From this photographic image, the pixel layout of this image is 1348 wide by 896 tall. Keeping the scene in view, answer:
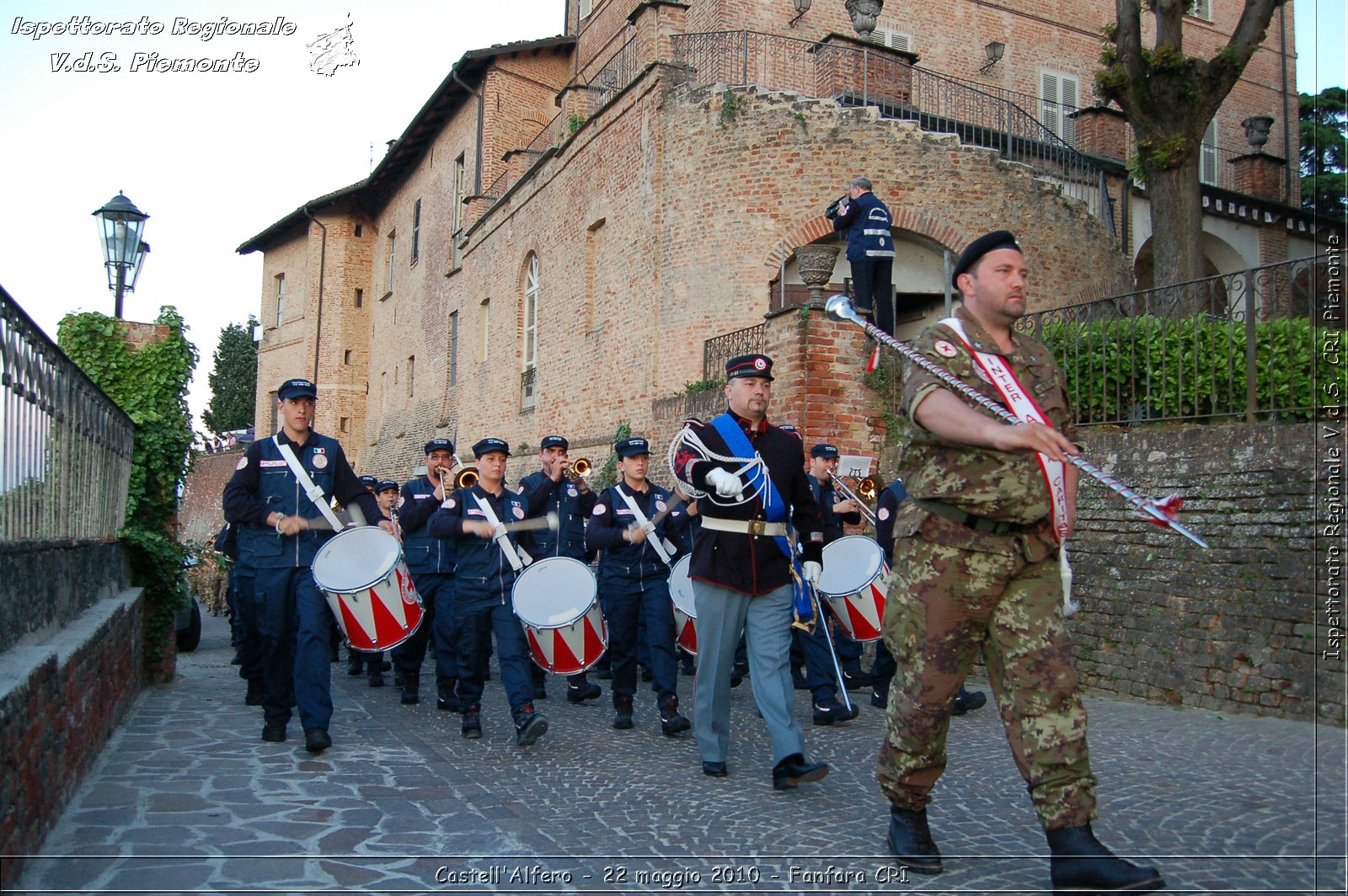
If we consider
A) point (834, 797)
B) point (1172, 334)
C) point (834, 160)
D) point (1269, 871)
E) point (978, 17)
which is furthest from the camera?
point (978, 17)

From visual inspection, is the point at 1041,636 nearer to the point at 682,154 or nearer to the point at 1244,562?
the point at 1244,562

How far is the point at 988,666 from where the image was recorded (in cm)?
439

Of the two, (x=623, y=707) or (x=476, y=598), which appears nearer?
(x=476, y=598)

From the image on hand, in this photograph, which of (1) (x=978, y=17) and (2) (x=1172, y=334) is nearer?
(2) (x=1172, y=334)

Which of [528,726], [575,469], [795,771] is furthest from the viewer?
[575,469]

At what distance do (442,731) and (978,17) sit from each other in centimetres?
2221

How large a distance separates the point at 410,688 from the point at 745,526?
14.6ft

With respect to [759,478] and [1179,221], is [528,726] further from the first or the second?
[1179,221]

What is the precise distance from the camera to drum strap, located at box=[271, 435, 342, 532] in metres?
7.41

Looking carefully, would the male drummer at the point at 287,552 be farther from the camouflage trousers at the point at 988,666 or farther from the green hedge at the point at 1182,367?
the green hedge at the point at 1182,367

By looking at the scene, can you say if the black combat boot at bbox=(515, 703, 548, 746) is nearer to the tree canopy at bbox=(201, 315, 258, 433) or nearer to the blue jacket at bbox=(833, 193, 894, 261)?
the blue jacket at bbox=(833, 193, 894, 261)

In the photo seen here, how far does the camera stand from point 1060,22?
2673 cm

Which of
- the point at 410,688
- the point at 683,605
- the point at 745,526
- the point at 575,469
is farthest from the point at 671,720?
the point at 575,469

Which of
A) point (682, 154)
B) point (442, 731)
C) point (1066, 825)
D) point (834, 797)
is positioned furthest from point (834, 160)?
point (1066, 825)
